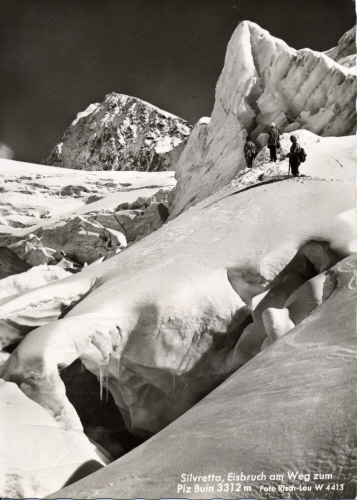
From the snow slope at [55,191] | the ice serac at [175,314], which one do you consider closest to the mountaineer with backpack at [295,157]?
the ice serac at [175,314]

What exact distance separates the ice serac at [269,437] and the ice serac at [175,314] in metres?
1.64

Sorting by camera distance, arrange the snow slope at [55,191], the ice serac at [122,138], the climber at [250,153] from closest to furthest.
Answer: the climber at [250,153] < the snow slope at [55,191] < the ice serac at [122,138]

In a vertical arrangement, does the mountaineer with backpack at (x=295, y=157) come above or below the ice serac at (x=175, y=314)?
above

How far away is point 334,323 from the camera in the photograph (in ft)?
19.8

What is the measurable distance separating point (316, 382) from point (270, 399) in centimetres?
46

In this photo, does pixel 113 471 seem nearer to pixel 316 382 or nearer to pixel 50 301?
pixel 316 382

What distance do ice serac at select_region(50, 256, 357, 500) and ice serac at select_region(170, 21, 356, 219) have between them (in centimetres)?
1245

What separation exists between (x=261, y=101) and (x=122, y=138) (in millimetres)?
76342

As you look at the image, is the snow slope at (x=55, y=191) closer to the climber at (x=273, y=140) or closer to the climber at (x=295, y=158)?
the climber at (x=273, y=140)

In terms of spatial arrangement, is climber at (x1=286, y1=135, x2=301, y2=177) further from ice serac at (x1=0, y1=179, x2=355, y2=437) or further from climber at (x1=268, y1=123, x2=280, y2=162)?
ice serac at (x1=0, y1=179, x2=355, y2=437)

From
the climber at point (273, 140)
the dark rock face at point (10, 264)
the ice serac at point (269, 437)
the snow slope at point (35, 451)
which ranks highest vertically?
the climber at point (273, 140)

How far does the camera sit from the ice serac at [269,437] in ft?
14.2

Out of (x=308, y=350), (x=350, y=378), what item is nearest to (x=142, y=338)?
(x=308, y=350)

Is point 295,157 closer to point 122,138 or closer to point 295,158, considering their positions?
point 295,158
